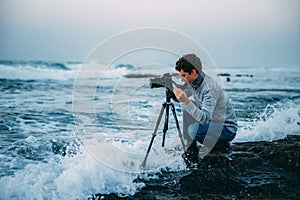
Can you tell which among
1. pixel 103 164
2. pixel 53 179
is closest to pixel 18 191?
pixel 53 179

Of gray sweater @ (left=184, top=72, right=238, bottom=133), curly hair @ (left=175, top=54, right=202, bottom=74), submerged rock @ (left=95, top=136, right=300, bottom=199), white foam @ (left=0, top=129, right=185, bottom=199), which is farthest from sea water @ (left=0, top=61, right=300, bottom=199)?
curly hair @ (left=175, top=54, right=202, bottom=74)

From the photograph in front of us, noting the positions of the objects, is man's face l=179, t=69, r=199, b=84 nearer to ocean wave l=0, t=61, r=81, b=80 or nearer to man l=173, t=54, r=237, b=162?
man l=173, t=54, r=237, b=162

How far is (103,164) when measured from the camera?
330 centimetres

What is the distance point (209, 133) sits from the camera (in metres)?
3.40

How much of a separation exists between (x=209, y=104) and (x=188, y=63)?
1.52 ft

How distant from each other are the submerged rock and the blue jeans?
154 millimetres

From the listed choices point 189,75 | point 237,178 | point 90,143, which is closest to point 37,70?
point 90,143

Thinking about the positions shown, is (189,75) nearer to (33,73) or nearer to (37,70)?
(33,73)

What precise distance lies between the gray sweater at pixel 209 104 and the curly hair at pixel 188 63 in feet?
0.40

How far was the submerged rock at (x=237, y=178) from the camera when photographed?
279 centimetres

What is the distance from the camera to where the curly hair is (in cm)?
316

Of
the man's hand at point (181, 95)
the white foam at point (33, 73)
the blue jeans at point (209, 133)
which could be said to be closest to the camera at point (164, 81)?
the man's hand at point (181, 95)

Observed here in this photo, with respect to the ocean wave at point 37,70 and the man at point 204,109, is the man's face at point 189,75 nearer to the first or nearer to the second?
the man at point 204,109

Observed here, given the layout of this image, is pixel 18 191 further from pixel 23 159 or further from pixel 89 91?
pixel 89 91
